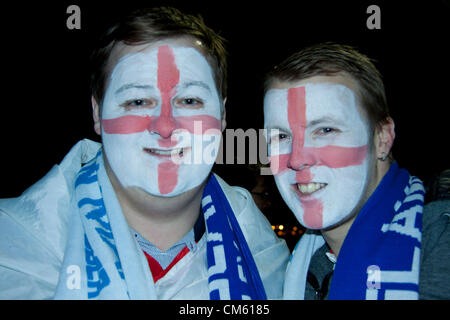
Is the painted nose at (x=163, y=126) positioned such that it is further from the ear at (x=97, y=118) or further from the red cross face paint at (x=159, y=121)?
the ear at (x=97, y=118)

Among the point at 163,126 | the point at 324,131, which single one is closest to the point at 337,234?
the point at 324,131

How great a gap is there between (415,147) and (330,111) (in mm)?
2645

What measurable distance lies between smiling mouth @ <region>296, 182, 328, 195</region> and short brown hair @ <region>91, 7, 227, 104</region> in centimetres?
74

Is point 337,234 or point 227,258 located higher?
point 337,234

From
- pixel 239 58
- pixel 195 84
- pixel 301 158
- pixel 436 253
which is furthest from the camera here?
pixel 239 58

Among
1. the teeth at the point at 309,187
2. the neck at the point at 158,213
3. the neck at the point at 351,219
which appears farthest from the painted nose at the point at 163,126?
the neck at the point at 351,219

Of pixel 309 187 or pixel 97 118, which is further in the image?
pixel 97 118

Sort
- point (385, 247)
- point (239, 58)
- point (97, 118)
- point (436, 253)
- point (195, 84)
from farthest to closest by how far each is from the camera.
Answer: point (239, 58), point (97, 118), point (195, 84), point (385, 247), point (436, 253)

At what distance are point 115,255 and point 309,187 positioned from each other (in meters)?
1.03

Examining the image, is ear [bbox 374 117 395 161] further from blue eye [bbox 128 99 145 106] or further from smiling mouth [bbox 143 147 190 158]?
blue eye [bbox 128 99 145 106]

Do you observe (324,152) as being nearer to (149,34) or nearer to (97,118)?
(149,34)

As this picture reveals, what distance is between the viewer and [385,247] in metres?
1.33

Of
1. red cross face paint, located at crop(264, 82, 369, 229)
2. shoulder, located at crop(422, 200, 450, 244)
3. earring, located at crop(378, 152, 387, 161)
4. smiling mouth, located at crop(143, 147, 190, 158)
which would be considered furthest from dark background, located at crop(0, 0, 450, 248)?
shoulder, located at crop(422, 200, 450, 244)

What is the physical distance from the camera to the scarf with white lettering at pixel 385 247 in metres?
1.24
